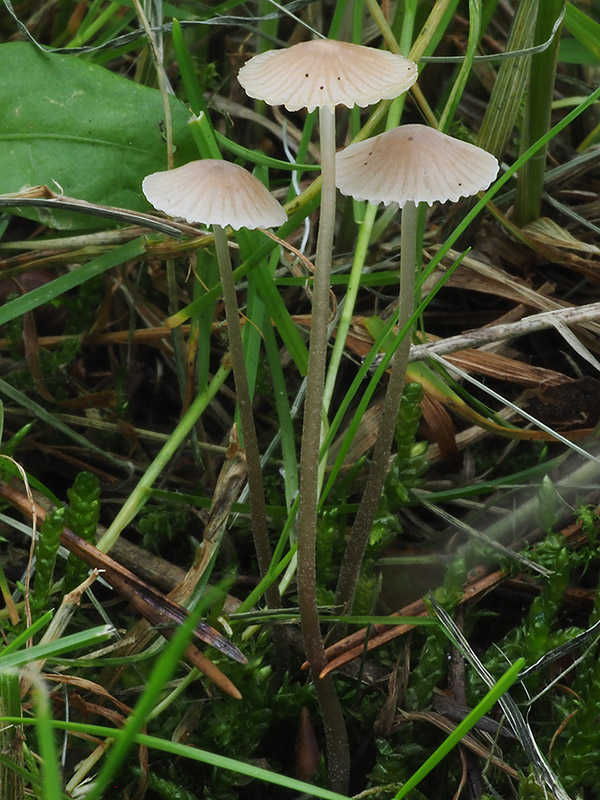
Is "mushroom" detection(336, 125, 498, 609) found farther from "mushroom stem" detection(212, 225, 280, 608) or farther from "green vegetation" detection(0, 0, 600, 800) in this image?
"mushroom stem" detection(212, 225, 280, 608)

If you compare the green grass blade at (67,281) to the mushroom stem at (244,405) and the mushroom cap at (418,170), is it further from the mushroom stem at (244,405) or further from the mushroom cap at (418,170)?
the mushroom cap at (418,170)

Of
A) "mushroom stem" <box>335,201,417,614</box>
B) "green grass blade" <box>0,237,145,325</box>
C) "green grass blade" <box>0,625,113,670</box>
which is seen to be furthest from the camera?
"green grass blade" <box>0,237,145,325</box>

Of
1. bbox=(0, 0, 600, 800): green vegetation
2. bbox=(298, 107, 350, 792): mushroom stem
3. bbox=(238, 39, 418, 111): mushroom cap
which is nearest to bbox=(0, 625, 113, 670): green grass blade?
bbox=(0, 0, 600, 800): green vegetation

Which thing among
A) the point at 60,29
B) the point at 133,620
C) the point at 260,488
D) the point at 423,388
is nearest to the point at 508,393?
the point at 423,388

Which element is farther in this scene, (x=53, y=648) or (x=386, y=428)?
(x=386, y=428)

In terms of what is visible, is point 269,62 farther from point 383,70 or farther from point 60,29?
point 60,29

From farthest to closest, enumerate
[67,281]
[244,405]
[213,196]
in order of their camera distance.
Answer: [67,281] < [244,405] < [213,196]

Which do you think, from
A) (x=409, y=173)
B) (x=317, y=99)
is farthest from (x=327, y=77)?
(x=409, y=173)

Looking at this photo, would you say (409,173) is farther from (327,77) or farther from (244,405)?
(244,405)
